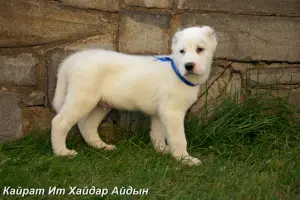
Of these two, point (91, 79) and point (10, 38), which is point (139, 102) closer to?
point (91, 79)

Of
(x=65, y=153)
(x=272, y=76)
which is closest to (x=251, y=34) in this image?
(x=272, y=76)

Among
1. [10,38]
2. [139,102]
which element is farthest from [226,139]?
[10,38]

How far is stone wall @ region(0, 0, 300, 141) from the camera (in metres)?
4.39

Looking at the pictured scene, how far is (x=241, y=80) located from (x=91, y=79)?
5.49 feet

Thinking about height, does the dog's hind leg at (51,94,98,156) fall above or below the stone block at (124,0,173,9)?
below

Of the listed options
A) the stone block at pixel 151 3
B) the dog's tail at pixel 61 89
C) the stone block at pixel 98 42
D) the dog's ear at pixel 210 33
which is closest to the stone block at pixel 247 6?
the stone block at pixel 151 3

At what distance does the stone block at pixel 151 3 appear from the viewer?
4.51 meters

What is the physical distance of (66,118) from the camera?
4.11m

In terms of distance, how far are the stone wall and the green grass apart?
23 cm

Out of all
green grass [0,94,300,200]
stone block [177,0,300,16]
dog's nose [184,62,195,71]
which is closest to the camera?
green grass [0,94,300,200]

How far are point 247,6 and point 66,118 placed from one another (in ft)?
7.00

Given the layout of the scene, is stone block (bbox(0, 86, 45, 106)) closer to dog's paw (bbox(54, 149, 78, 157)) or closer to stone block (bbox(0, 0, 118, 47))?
stone block (bbox(0, 0, 118, 47))

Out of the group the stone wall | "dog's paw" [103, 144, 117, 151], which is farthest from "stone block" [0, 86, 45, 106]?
"dog's paw" [103, 144, 117, 151]

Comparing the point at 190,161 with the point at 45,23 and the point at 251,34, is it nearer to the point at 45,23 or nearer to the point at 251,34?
the point at 251,34
